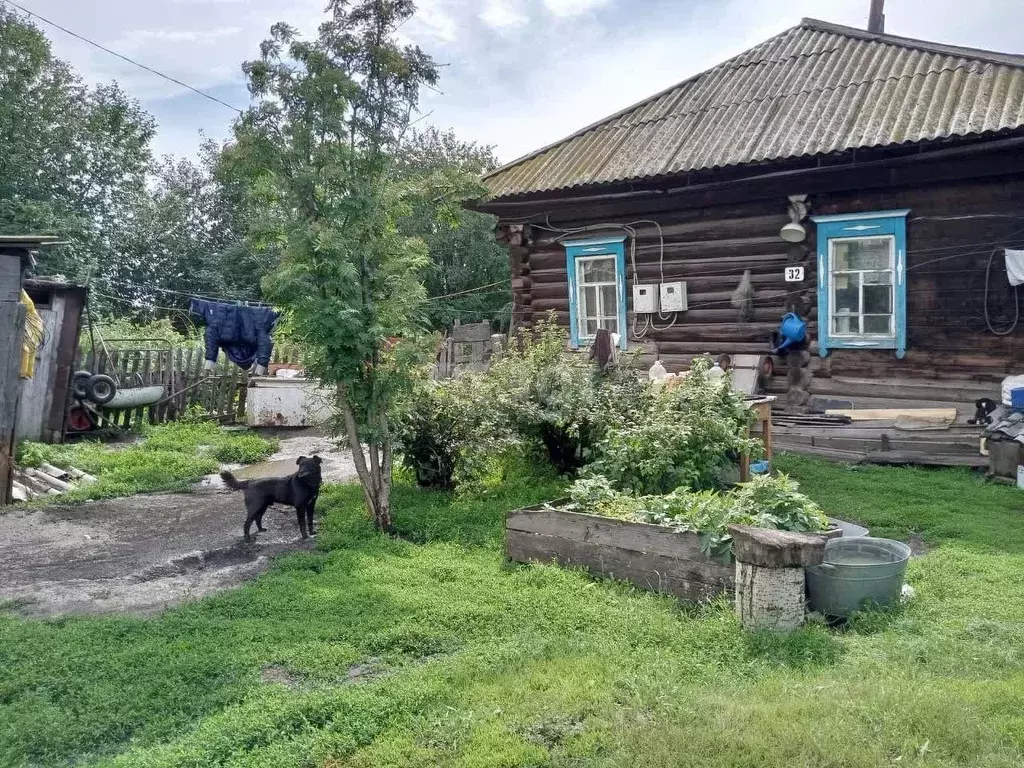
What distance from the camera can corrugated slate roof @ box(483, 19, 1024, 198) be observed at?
9328 millimetres

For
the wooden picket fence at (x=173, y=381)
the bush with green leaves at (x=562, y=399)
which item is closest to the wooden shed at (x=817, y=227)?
the bush with green leaves at (x=562, y=399)

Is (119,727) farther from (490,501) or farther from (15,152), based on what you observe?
(15,152)

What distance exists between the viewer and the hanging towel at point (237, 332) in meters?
14.2

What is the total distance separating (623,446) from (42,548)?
189 inches

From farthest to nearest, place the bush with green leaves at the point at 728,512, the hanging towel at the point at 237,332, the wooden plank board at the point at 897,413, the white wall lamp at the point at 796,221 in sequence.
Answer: the hanging towel at the point at 237,332 → the white wall lamp at the point at 796,221 → the wooden plank board at the point at 897,413 → the bush with green leaves at the point at 728,512

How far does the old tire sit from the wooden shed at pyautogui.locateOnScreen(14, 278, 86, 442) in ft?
1.53

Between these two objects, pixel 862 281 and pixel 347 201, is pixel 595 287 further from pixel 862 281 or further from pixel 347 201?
pixel 347 201

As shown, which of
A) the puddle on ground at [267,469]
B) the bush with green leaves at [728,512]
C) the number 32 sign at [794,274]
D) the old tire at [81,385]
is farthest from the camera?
the old tire at [81,385]

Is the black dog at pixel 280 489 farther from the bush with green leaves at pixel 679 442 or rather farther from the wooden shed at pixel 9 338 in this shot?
the wooden shed at pixel 9 338

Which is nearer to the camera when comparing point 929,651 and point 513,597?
point 929,651

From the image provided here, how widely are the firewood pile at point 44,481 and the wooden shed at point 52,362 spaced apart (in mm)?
2041

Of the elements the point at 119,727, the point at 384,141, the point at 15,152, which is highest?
the point at 15,152

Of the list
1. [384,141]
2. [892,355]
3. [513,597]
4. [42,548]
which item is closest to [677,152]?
[892,355]

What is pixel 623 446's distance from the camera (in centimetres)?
647
